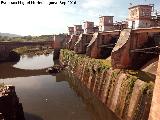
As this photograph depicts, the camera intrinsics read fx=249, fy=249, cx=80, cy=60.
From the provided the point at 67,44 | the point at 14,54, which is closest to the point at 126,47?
the point at 67,44

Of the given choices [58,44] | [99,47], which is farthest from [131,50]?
[58,44]

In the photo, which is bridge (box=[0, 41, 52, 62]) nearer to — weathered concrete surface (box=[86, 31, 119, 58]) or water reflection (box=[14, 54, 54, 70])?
water reflection (box=[14, 54, 54, 70])

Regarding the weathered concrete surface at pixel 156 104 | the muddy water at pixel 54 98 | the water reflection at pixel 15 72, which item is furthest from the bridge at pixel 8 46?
the weathered concrete surface at pixel 156 104

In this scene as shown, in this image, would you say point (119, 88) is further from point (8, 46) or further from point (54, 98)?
point (8, 46)

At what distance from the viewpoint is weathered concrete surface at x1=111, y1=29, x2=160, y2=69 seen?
26.3m

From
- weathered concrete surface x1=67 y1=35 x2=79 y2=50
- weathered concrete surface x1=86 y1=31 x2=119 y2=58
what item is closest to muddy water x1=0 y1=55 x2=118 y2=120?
weathered concrete surface x1=86 y1=31 x2=119 y2=58

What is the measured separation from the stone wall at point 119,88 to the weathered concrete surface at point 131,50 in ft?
4.72

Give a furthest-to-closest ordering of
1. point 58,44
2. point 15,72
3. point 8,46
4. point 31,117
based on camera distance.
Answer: point 58,44 < point 8,46 < point 15,72 < point 31,117

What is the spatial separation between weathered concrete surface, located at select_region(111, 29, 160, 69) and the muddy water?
5.05 metres

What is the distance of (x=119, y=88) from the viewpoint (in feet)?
70.5

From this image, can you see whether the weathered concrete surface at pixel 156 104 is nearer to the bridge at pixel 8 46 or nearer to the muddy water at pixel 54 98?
the muddy water at pixel 54 98

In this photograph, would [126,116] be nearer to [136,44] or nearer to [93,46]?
[136,44]

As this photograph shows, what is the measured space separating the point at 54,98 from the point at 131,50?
32.9ft

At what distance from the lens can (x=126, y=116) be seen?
62.4 ft
